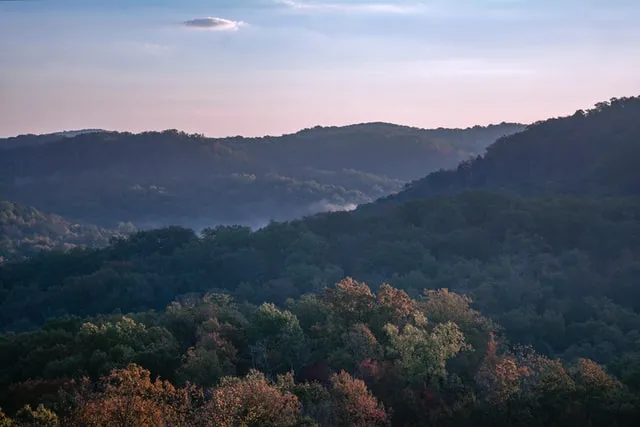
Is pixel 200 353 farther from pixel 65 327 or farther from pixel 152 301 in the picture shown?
pixel 152 301

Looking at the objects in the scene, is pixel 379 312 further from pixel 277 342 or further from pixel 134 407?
pixel 134 407

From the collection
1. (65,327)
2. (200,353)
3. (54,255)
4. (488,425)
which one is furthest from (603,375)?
(54,255)

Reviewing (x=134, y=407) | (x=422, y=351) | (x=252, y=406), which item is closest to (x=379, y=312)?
(x=422, y=351)

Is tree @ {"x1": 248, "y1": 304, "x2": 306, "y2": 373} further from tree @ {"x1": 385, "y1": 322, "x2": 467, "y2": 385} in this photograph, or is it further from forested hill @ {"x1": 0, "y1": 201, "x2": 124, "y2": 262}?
forested hill @ {"x1": 0, "y1": 201, "x2": 124, "y2": 262}

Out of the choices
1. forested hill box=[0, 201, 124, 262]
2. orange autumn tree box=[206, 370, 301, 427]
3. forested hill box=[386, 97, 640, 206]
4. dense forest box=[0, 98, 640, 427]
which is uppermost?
forested hill box=[386, 97, 640, 206]

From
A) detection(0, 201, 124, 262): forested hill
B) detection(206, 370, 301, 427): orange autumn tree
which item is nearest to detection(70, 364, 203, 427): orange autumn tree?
detection(206, 370, 301, 427): orange autumn tree
